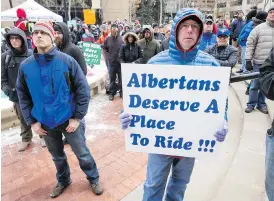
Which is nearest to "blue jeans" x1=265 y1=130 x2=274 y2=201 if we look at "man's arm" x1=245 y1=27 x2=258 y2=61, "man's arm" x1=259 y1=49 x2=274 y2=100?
"man's arm" x1=259 y1=49 x2=274 y2=100

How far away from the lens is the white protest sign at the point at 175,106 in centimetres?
178

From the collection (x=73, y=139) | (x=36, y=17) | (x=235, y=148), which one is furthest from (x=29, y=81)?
(x=36, y=17)

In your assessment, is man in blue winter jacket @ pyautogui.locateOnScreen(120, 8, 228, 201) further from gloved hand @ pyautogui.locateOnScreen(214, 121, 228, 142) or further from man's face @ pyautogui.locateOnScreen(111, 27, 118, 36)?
man's face @ pyautogui.locateOnScreen(111, 27, 118, 36)

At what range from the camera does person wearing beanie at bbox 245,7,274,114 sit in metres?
4.45

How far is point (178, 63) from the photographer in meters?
1.93

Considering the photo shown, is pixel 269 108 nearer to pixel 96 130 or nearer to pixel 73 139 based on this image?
pixel 96 130

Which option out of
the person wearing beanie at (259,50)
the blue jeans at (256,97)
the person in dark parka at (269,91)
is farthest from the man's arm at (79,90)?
the blue jeans at (256,97)

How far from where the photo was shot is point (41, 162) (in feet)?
12.3

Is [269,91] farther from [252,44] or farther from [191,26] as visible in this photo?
[252,44]

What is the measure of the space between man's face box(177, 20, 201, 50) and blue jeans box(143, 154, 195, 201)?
0.90 m

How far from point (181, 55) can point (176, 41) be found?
11 centimetres

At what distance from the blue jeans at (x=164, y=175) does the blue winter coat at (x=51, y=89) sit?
1.01 meters

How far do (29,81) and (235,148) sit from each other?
2841mm

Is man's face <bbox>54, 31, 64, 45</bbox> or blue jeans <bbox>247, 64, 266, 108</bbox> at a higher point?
man's face <bbox>54, 31, 64, 45</bbox>
